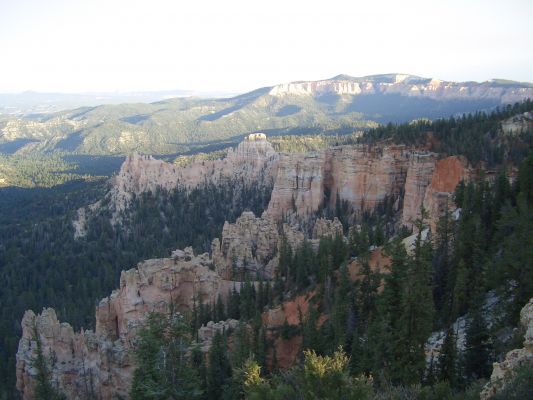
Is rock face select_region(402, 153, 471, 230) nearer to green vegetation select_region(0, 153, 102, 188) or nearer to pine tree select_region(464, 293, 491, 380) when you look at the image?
pine tree select_region(464, 293, 491, 380)

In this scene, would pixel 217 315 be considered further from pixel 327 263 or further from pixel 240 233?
pixel 240 233

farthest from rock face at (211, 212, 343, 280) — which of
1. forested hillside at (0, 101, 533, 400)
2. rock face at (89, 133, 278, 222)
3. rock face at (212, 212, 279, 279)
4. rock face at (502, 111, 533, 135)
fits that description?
rock face at (89, 133, 278, 222)

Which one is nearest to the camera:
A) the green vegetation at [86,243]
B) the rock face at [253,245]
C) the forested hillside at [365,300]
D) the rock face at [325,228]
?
the forested hillside at [365,300]

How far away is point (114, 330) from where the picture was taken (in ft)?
129

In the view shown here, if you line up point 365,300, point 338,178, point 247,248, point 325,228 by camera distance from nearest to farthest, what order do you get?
point 365,300
point 247,248
point 325,228
point 338,178

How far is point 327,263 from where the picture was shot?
3484 cm

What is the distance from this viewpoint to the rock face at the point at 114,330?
101ft

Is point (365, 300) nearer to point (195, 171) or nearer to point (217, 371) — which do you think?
point (217, 371)

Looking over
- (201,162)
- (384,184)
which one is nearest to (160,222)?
(201,162)

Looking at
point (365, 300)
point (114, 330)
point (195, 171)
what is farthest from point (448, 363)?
point (195, 171)

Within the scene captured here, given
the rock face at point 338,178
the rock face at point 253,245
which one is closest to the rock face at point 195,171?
the rock face at point 338,178

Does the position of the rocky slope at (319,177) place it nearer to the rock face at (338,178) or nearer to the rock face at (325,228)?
the rock face at (338,178)

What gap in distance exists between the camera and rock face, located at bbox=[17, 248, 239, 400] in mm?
30859

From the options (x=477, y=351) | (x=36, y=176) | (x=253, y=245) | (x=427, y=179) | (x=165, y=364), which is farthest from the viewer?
(x=36, y=176)
